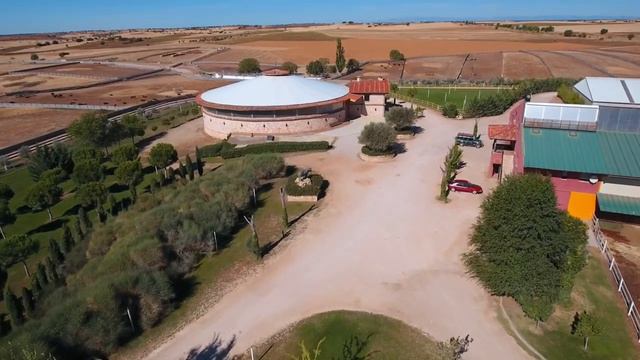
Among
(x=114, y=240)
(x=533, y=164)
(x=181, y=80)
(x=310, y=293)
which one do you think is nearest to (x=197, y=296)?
(x=310, y=293)

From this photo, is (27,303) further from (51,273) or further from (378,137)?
(378,137)

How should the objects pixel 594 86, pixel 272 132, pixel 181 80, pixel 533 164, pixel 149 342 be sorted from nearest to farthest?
pixel 149 342, pixel 533 164, pixel 594 86, pixel 272 132, pixel 181 80

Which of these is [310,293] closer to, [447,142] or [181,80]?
[447,142]

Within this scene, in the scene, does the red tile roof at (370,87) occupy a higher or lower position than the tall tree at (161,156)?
higher

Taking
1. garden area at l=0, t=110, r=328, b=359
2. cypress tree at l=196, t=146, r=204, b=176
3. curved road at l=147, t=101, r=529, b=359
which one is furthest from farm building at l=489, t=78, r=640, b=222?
cypress tree at l=196, t=146, r=204, b=176

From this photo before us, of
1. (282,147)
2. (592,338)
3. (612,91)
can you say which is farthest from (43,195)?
(612,91)

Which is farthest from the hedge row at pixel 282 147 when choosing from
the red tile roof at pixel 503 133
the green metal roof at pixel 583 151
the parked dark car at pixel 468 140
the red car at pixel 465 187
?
the green metal roof at pixel 583 151

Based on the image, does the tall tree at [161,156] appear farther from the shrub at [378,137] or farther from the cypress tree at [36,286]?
the shrub at [378,137]
